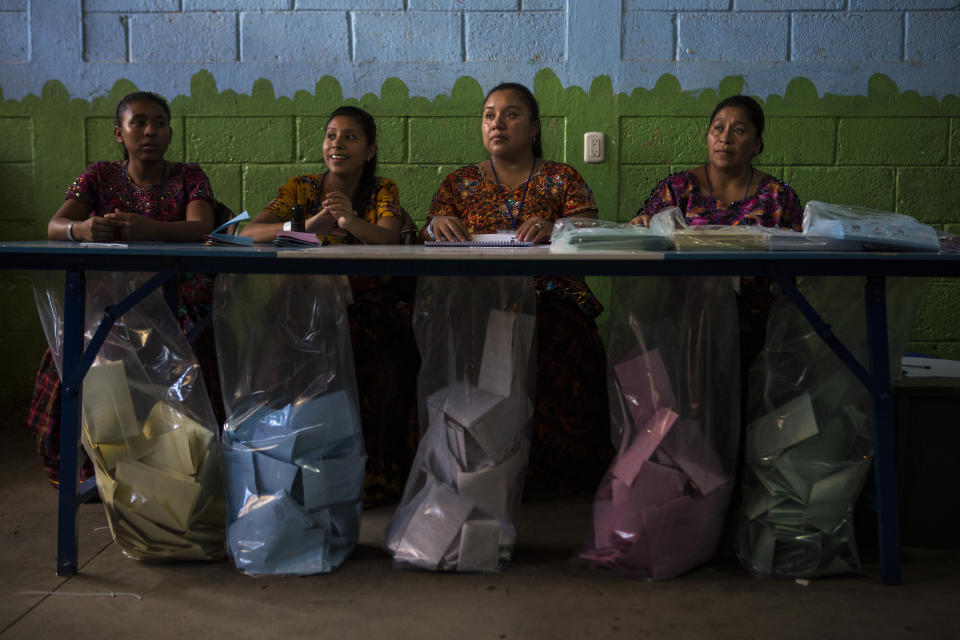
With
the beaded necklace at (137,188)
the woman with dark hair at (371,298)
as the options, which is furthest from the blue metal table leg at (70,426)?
the beaded necklace at (137,188)

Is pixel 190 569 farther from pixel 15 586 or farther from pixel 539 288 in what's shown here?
pixel 539 288

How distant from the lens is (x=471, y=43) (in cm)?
312

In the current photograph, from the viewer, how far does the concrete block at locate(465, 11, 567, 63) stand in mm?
3086

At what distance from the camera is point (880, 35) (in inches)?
120

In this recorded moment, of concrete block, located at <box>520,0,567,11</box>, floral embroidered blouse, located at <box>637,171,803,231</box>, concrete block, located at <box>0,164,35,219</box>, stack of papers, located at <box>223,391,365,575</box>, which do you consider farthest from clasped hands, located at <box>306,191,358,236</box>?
concrete block, located at <box>0,164,35,219</box>

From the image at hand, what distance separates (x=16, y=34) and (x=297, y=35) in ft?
3.60

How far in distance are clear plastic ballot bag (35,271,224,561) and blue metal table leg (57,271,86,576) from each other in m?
0.05

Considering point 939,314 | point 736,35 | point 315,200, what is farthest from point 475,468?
point 939,314

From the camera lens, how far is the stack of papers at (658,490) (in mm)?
1802

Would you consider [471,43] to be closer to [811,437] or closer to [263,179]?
[263,179]

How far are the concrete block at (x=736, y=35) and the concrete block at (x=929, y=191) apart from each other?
654mm

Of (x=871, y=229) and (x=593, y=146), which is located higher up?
(x=593, y=146)

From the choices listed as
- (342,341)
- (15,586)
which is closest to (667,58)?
(342,341)

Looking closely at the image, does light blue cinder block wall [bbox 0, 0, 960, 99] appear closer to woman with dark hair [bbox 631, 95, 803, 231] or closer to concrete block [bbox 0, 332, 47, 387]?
woman with dark hair [bbox 631, 95, 803, 231]
